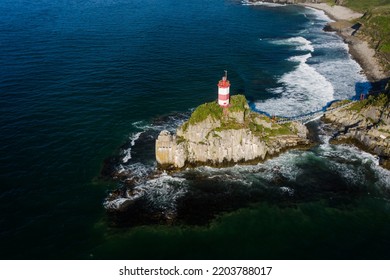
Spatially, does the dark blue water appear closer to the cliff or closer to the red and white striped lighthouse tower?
the cliff

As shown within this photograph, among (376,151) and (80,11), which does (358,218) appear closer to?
(376,151)

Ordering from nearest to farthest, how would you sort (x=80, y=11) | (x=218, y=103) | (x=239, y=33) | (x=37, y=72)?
(x=218, y=103) < (x=37, y=72) < (x=239, y=33) < (x=80, y=11)

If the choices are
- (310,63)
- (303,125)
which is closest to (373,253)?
(303,125)

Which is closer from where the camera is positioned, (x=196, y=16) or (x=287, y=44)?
(x=287, y=44)

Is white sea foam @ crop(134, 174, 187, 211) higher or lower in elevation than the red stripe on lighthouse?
lower

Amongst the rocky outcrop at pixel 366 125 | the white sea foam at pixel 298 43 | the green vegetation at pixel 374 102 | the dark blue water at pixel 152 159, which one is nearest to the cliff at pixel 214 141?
the dark blue water at pixel 152 159

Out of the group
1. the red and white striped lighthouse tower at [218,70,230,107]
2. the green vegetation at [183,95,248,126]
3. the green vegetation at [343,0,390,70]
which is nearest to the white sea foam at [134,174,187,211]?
the green vegetation at [183,95,248,126]
